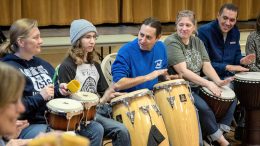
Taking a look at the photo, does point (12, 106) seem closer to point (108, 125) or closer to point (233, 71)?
point (108, 125)

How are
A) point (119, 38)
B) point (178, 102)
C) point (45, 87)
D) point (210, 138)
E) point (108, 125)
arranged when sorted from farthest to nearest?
point (119, 38), point (210, 138), point (178, 102), point (108, 125), point (45, 87)

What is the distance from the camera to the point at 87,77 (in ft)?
11.2

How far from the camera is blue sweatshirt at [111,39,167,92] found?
11.8ft

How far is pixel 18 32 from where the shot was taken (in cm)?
305

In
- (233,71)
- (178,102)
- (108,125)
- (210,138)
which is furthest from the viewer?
(233,71)

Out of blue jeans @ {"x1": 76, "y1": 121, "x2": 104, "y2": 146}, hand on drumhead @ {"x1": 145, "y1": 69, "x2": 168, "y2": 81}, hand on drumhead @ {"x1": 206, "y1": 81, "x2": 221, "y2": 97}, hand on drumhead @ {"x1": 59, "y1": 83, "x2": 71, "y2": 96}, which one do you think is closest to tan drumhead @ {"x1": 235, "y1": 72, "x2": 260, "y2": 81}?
hand on drumhead @ {"x1": 206, "y1": 81, "x2": 221, "y2": 97}

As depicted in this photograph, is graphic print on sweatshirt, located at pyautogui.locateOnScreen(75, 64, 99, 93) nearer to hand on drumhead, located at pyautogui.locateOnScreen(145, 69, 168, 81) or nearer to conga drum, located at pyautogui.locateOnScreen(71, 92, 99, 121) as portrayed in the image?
conga drum, located at pyautogui.locateOnScreen(71, 92, 99, 121)

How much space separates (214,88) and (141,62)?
728 millimetres

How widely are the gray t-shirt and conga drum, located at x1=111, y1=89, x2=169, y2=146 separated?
0.71m

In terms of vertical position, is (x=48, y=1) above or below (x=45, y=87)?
above

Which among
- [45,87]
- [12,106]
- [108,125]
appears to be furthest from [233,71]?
[12,106]

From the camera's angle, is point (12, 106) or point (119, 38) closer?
point (12, 106)

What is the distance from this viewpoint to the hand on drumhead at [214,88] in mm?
3907

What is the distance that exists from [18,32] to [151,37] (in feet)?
3.59
